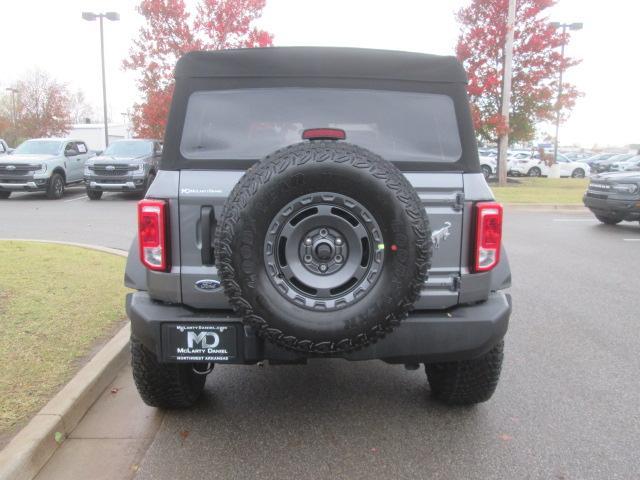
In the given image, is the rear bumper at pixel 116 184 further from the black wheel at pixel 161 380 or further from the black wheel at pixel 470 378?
the black wheel at pixel 470 378

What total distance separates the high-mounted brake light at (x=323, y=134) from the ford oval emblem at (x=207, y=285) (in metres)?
0.86

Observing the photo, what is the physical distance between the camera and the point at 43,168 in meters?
16.8

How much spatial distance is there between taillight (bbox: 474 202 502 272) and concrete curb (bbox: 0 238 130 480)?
2.40m

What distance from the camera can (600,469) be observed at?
9.78 ft

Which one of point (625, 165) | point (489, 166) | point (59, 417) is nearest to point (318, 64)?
point (59, 417)

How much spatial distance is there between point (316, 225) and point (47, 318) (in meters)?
3.15

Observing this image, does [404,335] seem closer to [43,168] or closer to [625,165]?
[43,168]

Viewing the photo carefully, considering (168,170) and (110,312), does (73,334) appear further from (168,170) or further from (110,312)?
(168,170)

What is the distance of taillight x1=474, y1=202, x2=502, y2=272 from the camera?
9.87 ft

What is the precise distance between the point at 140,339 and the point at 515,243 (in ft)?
27.7

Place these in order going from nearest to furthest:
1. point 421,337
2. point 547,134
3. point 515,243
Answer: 1. point 421,337
2. point 515,243
3. point 547,134

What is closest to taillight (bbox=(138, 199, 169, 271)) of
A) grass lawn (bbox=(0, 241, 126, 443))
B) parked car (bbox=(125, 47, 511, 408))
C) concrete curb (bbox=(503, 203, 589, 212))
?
parked car (bbox=(125, 47, 511, 408))

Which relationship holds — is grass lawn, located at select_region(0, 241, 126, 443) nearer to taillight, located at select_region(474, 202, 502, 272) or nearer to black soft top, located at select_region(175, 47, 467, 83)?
black soft top, located at select_region(175, 47, 467, 83)

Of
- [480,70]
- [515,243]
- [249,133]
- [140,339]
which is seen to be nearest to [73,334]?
[140,339]
